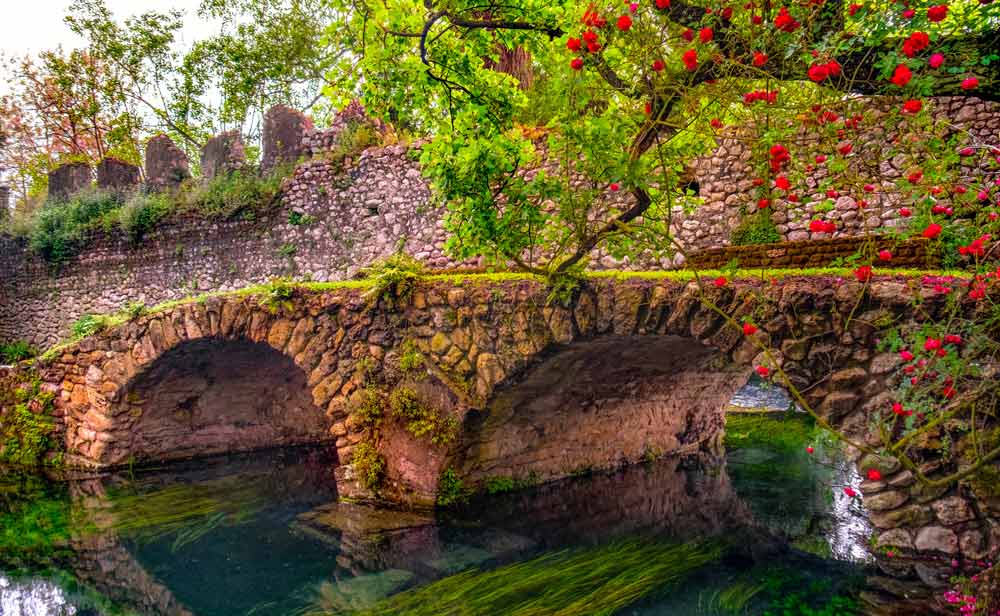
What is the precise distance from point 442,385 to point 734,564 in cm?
287

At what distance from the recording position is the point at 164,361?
779cm

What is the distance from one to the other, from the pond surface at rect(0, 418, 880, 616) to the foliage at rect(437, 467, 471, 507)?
141 millimetres

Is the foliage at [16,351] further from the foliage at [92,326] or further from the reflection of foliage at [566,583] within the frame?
the reflection of foliage at [566,583]

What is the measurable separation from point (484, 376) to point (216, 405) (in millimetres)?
5314

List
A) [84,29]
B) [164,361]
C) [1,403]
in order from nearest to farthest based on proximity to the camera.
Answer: [164,361] → [1,403] → [84,29]

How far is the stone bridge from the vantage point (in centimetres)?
410

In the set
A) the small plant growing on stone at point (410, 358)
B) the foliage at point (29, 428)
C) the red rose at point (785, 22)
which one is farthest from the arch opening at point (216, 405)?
the red rose at point (785, 22)

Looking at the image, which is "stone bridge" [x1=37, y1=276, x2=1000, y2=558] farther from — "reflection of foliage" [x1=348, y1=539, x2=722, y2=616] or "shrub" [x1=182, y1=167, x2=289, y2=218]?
"shrub" [x1=182, y1=167, x2=289, y2=218]

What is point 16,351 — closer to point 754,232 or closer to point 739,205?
point 739,205

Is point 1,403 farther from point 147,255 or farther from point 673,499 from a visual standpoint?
point 673,499

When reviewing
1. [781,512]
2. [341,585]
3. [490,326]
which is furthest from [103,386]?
[781,512]

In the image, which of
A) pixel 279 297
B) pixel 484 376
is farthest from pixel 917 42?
pixel 279 297

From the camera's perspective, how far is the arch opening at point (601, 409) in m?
5.96

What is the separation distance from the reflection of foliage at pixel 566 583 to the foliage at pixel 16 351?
1353 centimetres
